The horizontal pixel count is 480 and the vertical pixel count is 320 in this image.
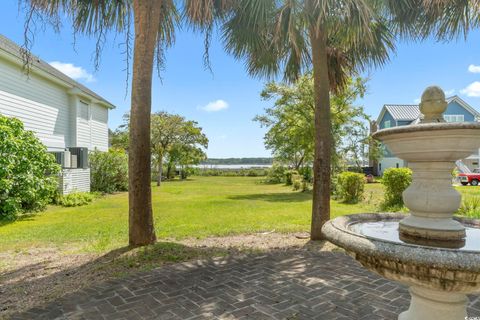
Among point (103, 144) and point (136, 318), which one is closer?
point (136, 318)

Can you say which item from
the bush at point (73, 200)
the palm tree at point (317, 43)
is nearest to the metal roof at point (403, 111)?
the palm tree at point (317, 43)

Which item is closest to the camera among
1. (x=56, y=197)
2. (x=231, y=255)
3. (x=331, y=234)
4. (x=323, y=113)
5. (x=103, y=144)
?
(x=331, y=234)

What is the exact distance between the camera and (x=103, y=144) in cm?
1806

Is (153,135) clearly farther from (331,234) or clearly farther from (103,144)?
(331,234)

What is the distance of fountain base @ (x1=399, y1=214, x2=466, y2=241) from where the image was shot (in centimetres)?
210

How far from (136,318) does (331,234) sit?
2202 mm

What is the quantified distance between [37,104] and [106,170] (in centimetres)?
524

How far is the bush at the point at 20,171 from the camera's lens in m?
8.45

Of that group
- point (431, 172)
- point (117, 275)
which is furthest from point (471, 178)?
point (117, 275)

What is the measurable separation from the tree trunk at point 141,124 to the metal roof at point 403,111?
96.0ft

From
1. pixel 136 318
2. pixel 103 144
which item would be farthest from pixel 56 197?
pixel 136 318

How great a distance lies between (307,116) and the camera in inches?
662

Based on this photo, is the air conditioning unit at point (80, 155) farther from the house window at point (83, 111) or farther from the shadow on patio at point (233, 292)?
the shadow on patio at point (233, 292)

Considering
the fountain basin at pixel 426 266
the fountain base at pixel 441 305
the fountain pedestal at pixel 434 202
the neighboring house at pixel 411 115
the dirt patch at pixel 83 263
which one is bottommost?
the dirt patch at pixel 83 263
